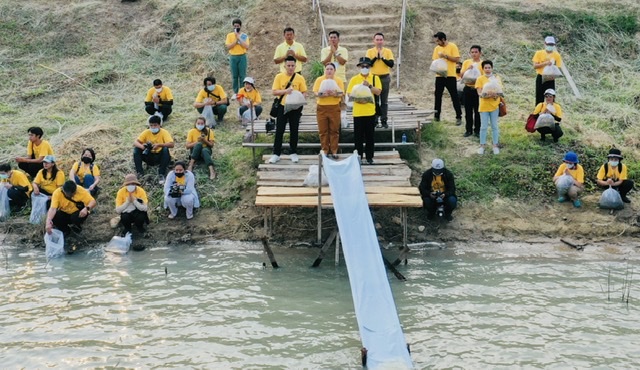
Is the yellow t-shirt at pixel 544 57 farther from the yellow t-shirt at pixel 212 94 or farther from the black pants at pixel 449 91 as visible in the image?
the yellow t-shirt at pixel 212 94

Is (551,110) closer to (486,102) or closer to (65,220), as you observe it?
(486,102)

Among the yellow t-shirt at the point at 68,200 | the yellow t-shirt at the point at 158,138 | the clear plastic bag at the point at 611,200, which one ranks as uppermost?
the yellow t-shirt at the point at 158,138

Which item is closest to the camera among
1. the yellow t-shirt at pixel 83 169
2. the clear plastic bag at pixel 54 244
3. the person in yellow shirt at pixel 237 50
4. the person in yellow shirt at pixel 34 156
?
the clear plastic bag at pixel 54 244

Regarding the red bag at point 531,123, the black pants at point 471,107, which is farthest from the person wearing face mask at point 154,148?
the red bag at point 531,123

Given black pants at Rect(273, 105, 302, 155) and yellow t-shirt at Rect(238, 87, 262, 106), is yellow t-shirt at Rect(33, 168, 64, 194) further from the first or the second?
yellow t-shirt at Rect(238, 87, 262, 106)

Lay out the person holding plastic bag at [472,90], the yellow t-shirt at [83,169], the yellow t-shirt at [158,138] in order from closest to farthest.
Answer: the yellow t-shirt at [83,169]
the yellow t-shirt at [158,138]
the person holding plastic bag at [472,90]

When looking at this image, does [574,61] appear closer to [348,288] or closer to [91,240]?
[348,288]

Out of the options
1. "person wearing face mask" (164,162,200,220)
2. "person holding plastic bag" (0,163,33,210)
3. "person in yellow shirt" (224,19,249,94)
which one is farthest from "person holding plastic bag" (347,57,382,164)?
"person holding plastic bag" (0,163,33,210)

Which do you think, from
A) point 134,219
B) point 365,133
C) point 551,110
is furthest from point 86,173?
point 551,110

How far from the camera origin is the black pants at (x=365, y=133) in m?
13.6

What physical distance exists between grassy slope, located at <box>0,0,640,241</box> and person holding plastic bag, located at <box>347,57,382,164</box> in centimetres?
166

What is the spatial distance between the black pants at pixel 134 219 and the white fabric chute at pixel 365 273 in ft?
10.8

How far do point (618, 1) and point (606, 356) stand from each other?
14396 mm

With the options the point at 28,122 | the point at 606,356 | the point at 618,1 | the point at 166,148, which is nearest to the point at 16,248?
the point at 166,148
